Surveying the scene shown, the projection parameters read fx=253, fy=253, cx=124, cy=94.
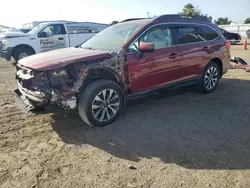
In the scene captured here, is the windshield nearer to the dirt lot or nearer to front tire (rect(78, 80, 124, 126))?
front tire (rect(78, 80, 124, 126))

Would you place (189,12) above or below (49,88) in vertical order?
above

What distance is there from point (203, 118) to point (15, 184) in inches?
130

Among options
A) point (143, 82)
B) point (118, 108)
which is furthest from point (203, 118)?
point (118, 108)

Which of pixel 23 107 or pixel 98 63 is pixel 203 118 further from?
pixel 23 107

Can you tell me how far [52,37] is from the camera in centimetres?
1193

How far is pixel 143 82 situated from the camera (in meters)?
4.75

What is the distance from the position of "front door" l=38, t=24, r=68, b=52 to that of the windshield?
703cm

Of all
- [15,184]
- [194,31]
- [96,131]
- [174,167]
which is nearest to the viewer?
[15,184]

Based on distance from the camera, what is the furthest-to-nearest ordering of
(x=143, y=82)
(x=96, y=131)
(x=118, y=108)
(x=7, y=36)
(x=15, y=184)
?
(x=7, y=36)
(x=143, y=82)
(x=118, y=108)
(x=96, y=131)
(x=15, y=184)

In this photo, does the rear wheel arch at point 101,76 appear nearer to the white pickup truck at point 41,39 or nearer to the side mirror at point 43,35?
the white pickup truck at point 41,39

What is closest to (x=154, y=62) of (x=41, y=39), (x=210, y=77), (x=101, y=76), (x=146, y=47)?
(x=146, y=47)

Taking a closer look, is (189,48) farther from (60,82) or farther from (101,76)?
(60,82)

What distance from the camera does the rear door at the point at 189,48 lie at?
5402mm

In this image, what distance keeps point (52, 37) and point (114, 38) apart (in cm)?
782
